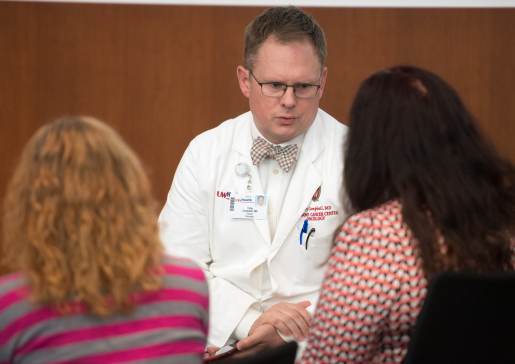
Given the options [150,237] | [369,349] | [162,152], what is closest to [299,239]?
[369,349]

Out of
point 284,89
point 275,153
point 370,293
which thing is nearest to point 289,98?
point 284,89

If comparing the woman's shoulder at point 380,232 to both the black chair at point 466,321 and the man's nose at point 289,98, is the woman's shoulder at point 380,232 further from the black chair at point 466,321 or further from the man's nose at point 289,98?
the man's nose at point 289,98

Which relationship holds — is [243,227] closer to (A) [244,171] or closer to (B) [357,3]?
(A) [244,171]

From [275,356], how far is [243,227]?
1106mm

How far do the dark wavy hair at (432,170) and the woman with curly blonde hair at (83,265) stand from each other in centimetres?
48

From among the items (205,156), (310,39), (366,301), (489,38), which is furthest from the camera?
(489,38)

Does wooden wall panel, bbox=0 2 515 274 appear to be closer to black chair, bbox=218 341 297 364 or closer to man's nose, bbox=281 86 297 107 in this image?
man's nose, bbox=281 86 297 107

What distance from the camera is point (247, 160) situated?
78.6 inches

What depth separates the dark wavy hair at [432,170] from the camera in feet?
3.31

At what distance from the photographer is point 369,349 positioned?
3.37 ft

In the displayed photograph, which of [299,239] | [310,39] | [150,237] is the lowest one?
[299,239]

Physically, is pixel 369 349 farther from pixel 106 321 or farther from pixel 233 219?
pixel 233 219

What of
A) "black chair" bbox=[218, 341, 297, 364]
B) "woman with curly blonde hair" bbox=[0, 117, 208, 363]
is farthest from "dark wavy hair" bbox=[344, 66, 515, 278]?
"woman with curly blonde hair" bbox=[0, 117, 208, 363]

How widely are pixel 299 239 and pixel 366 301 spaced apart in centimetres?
91
